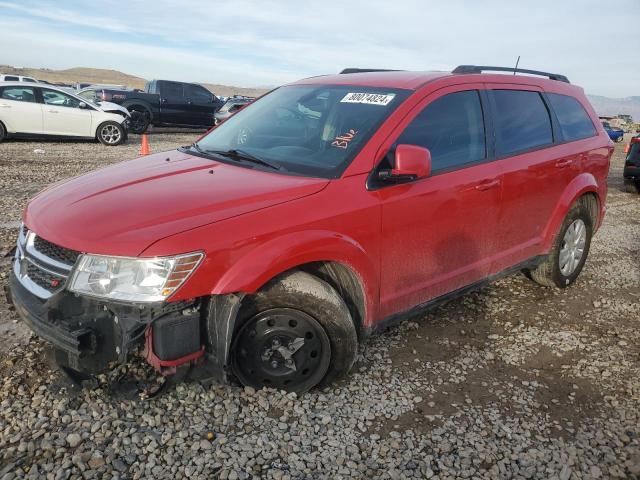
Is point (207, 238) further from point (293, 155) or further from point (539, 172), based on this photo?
point (539, 172)

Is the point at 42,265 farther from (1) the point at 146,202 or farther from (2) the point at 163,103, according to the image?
(2) the point at 163,103

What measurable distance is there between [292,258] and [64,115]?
1272cm

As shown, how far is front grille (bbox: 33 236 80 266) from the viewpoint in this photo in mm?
2400

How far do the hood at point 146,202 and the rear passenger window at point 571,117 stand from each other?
2771mm

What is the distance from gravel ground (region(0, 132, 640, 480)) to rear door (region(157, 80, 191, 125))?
1590cm

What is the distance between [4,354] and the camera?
317 cm

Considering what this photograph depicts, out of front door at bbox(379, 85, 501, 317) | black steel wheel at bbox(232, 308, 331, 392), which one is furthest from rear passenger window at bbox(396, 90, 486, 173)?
black steel wheel at bbox(232, 308, 331, 392)

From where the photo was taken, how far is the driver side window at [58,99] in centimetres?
1267

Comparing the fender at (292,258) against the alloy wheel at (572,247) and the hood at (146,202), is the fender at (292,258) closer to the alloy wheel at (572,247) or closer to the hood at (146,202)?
the hood at (146,202)

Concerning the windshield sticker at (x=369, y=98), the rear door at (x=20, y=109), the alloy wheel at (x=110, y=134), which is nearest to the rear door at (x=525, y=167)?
the windshield sticker at (x=369, y=98)

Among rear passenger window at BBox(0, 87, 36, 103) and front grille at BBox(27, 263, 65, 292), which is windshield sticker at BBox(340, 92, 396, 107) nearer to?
front grille at BBox(27, 263, 65, 292)

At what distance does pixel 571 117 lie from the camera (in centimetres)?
465

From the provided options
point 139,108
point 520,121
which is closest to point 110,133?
point 139,108

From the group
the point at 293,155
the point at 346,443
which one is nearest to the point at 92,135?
the point at 293,155
